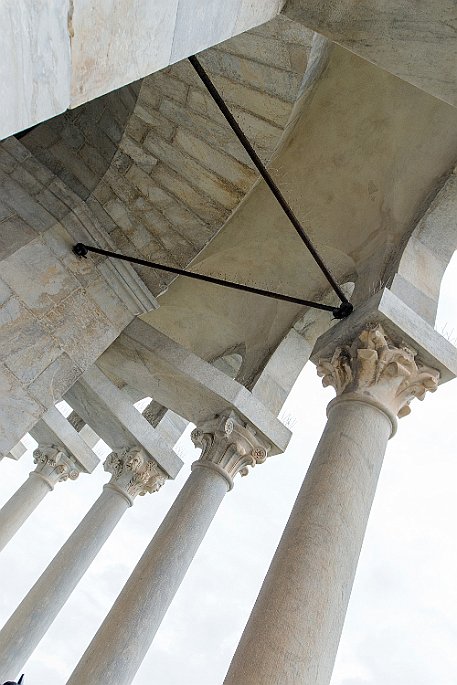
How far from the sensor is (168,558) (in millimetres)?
6793

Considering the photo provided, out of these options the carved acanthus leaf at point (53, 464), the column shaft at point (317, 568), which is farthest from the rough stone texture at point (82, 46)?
the carved acanthus leaf at point (53, 464)

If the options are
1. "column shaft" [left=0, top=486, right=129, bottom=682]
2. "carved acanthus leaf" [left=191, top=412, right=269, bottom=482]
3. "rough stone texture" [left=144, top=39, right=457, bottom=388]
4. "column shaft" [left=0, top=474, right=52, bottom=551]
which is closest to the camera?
"rough stone texture" [left=144, top=39, right=457, bottom=388]

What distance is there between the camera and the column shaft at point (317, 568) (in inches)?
127

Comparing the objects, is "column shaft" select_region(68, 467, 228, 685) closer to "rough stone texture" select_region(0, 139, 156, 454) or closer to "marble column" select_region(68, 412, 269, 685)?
"marble column" select_region(68, 412, 269, 685)

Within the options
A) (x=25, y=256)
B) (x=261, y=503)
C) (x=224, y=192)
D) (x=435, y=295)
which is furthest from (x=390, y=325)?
(x=261, y=503)

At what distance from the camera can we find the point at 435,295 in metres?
5.96

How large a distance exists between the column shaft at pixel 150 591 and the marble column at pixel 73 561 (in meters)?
2.10

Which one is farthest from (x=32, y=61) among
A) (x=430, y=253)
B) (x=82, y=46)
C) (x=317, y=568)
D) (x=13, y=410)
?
(x=430, y=253)

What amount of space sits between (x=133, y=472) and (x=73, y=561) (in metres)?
1.68

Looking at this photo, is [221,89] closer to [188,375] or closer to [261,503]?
[188,375]

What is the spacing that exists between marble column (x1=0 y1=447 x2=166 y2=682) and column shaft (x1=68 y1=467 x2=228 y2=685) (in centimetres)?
210

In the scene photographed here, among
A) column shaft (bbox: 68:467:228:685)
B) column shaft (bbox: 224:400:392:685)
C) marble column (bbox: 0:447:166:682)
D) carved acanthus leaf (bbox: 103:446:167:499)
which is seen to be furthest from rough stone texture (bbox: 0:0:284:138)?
marble column (bbox: 0:447:166:682)

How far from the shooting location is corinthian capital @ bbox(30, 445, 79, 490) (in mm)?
11086

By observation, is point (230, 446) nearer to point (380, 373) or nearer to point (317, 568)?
point (380, 373)
